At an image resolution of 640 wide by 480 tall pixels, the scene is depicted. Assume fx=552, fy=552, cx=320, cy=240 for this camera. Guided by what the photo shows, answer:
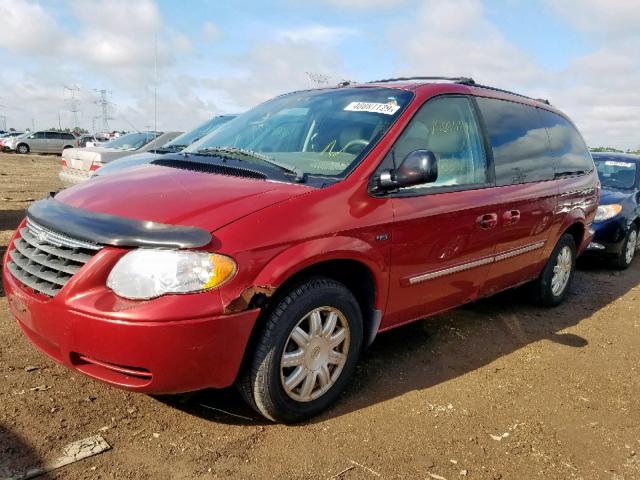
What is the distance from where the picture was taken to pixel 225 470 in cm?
245

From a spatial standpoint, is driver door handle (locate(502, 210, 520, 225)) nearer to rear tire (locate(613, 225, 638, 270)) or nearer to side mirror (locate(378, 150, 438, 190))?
side mirror (locate(378, 150, 438, 190))

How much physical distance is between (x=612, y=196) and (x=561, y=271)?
9.24 feet

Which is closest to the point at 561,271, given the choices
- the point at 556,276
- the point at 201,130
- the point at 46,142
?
the point at 556,276

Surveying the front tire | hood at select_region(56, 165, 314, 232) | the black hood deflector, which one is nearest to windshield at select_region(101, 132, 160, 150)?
hood at select_region(56, 165, 314, 232)

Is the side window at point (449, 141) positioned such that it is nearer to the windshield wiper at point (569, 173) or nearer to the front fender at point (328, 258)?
the front fender at point (328, 258)

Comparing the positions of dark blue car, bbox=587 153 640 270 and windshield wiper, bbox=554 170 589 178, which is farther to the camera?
dark blue car, bbox=587 153 640 270

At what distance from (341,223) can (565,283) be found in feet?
11.4

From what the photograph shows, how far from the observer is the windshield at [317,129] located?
10.5ft

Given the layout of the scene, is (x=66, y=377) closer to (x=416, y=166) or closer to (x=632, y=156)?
(x=416, y=166)

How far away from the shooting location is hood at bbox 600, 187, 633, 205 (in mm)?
7258

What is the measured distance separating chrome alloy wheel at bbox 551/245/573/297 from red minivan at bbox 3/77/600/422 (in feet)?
3.32

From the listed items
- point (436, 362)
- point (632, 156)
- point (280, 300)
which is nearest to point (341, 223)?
point (280, 300)

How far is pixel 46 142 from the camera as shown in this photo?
3434 centimetres

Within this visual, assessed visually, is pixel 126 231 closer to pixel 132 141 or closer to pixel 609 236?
pixel 609 236
